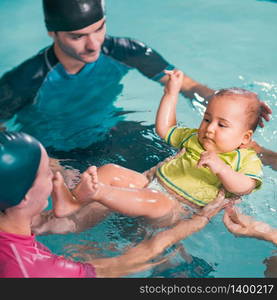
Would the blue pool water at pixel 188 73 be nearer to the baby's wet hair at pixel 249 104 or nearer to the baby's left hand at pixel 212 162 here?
the baby's left hand at pixel 212 162

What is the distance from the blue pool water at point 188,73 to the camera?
326 cm

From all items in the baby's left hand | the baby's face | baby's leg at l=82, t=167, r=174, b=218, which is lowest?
baby's leg at l=82, t=167, r=174, b=218

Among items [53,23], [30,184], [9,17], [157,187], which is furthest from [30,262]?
[9,17]

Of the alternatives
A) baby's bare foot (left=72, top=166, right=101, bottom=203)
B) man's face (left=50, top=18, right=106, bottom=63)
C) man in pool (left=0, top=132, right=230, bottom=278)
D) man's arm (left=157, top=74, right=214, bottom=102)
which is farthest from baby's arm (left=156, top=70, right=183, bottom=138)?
man in pool (left=0, top=132, right=230, bottom=278)

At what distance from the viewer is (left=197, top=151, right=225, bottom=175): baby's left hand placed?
9.71 feet

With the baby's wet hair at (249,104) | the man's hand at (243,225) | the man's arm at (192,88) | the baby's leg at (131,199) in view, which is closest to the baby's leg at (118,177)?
the baby's leg at (131,199)

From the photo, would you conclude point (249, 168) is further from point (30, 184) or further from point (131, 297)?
point (30, 184)

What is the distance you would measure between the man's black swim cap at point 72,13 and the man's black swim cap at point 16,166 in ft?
3.69

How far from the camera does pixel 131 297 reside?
104 inches

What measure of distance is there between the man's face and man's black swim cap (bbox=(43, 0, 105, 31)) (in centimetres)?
5

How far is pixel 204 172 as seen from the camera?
322 cm

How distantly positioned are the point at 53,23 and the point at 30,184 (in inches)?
50.8

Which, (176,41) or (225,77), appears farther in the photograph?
(176,41)

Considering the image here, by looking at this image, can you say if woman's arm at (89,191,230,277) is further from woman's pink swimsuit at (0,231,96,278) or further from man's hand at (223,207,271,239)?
woman's pink swimsuit at (0,231,96,278)
